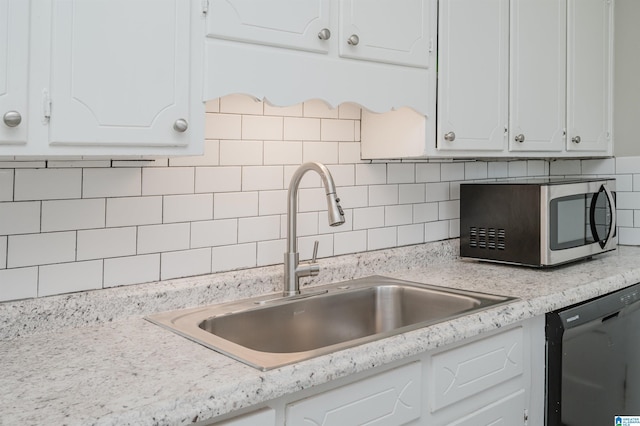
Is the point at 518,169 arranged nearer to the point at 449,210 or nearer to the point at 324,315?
the point at 449,210

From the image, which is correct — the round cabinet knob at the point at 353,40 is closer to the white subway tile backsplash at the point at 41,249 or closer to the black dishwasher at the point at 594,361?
the white subway tile backsplash at the point at 41,249

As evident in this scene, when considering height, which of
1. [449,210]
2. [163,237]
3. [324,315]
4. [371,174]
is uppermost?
[371,174]

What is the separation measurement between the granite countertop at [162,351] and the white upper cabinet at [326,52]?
1.93 feet

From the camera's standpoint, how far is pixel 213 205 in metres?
1.83

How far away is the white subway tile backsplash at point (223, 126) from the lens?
179 centimetres

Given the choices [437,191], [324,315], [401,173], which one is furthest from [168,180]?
[437,191]

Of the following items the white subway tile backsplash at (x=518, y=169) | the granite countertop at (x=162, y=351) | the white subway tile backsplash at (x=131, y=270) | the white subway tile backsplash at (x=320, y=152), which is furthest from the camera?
the white subway tile backsplash at (x=518, y=169)

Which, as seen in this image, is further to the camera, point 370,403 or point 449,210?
point 449,210

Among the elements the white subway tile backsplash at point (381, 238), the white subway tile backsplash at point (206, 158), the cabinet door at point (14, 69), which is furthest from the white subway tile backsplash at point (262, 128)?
the cabinet door at point (14, 69)

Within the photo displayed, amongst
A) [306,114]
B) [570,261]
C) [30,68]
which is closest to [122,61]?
[30,68]

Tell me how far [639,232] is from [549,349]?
1.37 m

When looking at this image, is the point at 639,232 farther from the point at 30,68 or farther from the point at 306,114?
the point at 30,68

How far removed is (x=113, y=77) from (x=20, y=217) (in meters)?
0.46

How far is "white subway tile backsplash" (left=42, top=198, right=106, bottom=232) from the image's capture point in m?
1.51
